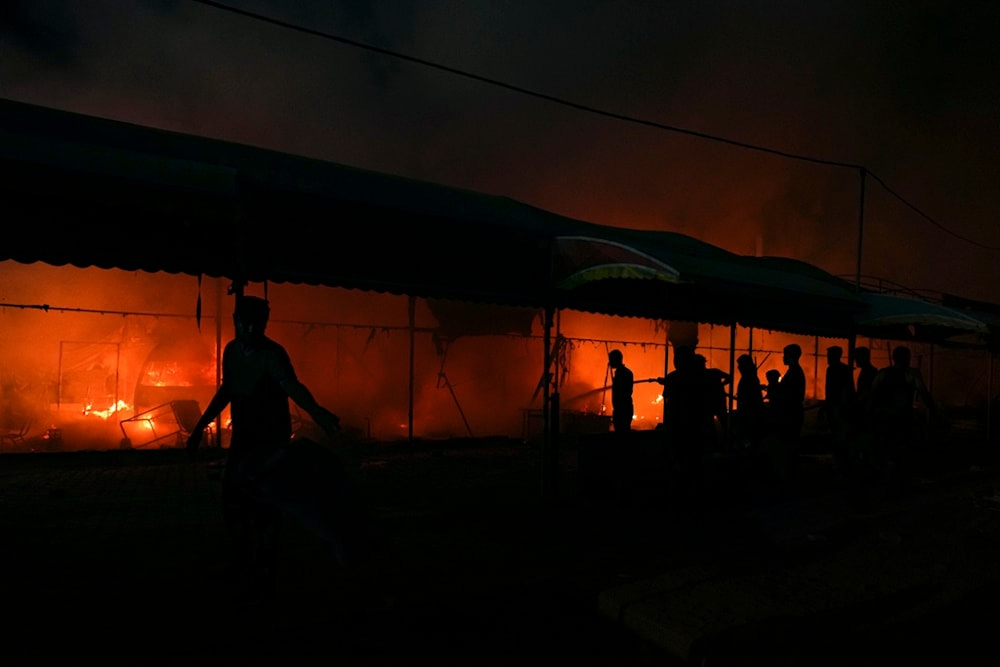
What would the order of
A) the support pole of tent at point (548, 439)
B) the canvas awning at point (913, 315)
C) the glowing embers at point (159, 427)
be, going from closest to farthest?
the support pole of tent at point (548, 439)
the canvas awning at point (913, 315)
the glowing embers at point (159, 427)

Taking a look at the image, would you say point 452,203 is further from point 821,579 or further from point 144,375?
point 144,375

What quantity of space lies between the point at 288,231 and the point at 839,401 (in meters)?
7.49

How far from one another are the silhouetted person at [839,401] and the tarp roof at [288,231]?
3.36 feet

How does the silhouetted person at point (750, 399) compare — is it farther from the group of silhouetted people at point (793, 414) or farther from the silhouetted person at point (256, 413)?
the silhouetted person at point (256, 413)

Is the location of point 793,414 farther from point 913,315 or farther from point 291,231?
point 291,231

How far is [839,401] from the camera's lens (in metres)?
8.53

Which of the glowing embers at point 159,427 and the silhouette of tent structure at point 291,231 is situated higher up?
the silhouette of tent structure at point 291,231

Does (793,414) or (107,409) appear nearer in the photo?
(793,414)

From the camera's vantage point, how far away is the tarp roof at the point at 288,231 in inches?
185

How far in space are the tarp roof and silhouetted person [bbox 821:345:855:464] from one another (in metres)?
1.02

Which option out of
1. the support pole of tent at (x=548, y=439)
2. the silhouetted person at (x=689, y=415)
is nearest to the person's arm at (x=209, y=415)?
the support pole of tent at (x=548, y=439)

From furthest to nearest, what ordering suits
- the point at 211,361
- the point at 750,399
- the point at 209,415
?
the point at 211,361, the point at 750,399, the point at 209,415

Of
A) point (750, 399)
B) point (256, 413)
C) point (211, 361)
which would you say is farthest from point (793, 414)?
point (211, 361)

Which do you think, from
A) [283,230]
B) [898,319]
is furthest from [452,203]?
[898,319]
